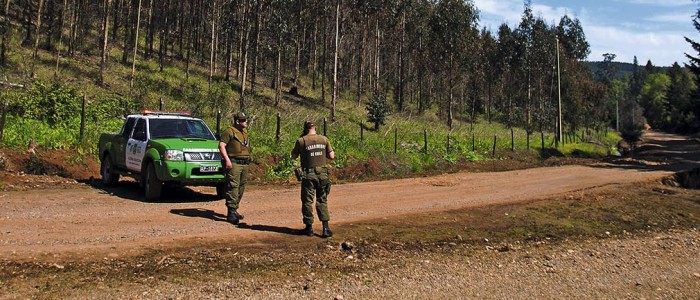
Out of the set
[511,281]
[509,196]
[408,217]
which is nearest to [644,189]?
[509,196]

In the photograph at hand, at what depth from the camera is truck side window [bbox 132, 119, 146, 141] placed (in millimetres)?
11641

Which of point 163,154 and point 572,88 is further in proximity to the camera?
point 572,88

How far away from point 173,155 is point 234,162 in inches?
96.1

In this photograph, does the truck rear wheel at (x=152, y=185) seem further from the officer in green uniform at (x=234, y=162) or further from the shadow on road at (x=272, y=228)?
the shadow on road at (x=272, y=228)

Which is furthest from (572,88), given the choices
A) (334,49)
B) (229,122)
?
(229,122)

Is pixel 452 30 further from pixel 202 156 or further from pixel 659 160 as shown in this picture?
pixel 202 156

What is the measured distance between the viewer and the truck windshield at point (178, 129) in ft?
38.4

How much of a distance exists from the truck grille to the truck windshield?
36.7 inches

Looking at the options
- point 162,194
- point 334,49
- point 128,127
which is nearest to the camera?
point 162,194

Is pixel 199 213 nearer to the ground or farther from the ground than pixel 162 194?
nearer to the ground

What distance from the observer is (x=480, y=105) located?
7856 cm

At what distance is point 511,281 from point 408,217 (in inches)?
144

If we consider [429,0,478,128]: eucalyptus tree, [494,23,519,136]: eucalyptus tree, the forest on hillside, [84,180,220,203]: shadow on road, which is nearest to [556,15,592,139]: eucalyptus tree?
the forest on hillside

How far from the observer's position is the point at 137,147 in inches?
462
